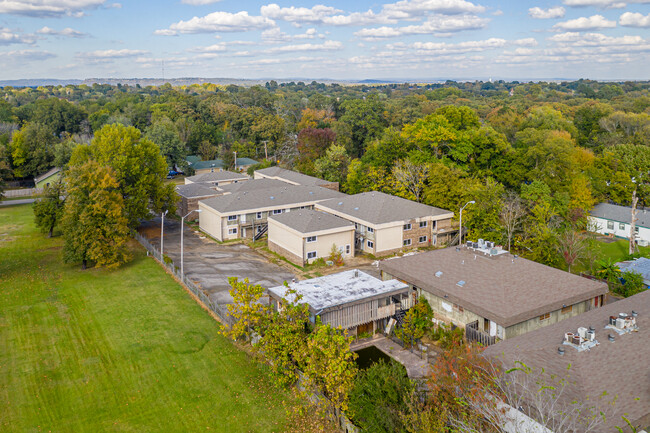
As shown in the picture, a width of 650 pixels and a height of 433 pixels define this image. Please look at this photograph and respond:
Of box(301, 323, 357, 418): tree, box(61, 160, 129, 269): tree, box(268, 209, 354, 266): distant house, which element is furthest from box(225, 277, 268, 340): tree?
box(61, 160, 129, 269): tree

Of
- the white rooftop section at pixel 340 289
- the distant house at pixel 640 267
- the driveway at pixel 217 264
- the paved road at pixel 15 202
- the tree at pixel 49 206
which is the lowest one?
the driveway at pixel 217 264

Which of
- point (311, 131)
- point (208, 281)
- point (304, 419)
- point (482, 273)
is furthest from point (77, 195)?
point (311, 131)

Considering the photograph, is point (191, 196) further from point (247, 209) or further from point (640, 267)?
point (640, 267)

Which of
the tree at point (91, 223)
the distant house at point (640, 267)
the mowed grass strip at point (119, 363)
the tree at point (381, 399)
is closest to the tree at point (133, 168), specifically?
the tree at point (91, 223)

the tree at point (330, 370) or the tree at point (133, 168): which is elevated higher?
the tree at point (133, 168)

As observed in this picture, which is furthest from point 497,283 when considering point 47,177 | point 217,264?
point 47,177

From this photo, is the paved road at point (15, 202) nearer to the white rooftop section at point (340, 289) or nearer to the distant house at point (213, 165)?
the distant house at point (213, 165)

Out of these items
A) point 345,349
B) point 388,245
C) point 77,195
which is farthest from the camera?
point 388,245

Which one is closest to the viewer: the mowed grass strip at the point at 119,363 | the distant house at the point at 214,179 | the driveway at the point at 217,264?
the mowed grass strip at the point at 119,363

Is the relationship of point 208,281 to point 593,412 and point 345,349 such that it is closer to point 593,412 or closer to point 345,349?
point 345,349
